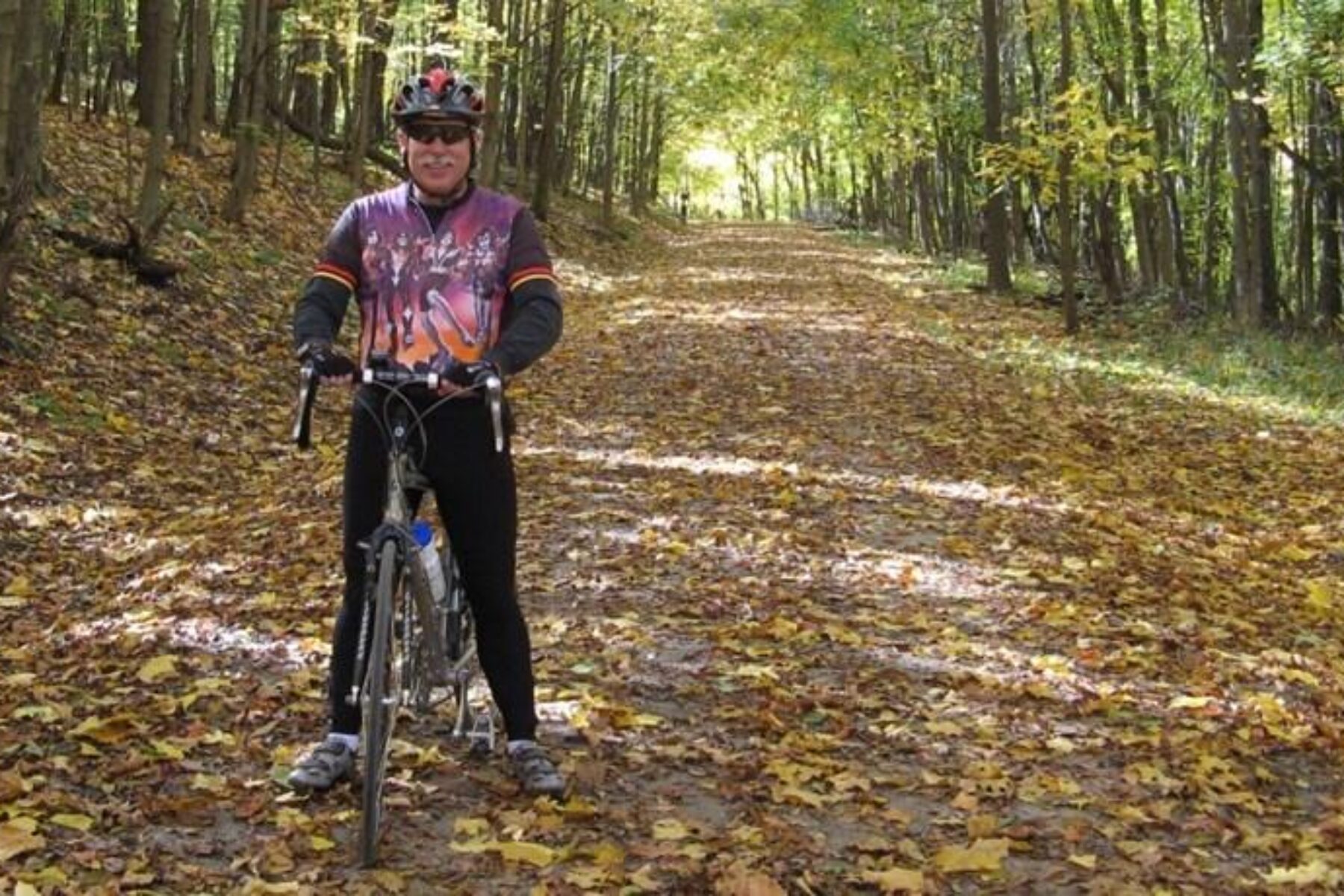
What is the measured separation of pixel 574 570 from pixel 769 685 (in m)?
1.95

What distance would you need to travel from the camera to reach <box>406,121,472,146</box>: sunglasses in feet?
14.5

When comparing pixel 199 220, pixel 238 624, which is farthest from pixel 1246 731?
pixel 199 220

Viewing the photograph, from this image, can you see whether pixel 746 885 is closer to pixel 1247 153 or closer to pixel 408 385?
pixel 408 385

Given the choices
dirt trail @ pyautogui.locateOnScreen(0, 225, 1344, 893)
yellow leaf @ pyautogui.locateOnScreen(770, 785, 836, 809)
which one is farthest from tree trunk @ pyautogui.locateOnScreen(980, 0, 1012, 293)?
yellow leaf @ pyautogui.locateOnScreen(770, 785, 836, 809)

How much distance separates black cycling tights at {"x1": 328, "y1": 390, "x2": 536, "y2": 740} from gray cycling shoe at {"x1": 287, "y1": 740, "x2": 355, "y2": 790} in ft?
0.25

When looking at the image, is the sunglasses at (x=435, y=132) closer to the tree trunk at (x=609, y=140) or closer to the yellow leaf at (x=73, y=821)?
the yellow leaf at (x=73, y=821)

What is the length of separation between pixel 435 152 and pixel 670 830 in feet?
7.74

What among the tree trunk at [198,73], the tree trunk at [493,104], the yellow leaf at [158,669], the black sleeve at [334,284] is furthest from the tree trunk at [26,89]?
the tree trunk at [493,104]

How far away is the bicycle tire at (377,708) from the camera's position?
423 centimetres

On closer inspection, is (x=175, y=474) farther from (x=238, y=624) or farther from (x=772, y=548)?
(x=772, y=548)

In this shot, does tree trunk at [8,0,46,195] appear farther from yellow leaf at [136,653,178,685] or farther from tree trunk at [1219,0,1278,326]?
tree trunk at [1219,0,1278,326]

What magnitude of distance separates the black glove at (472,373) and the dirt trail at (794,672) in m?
1.51

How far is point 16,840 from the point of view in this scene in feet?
14.2

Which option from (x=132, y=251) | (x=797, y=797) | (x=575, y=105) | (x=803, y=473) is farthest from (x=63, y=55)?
(x=797, y=797)
